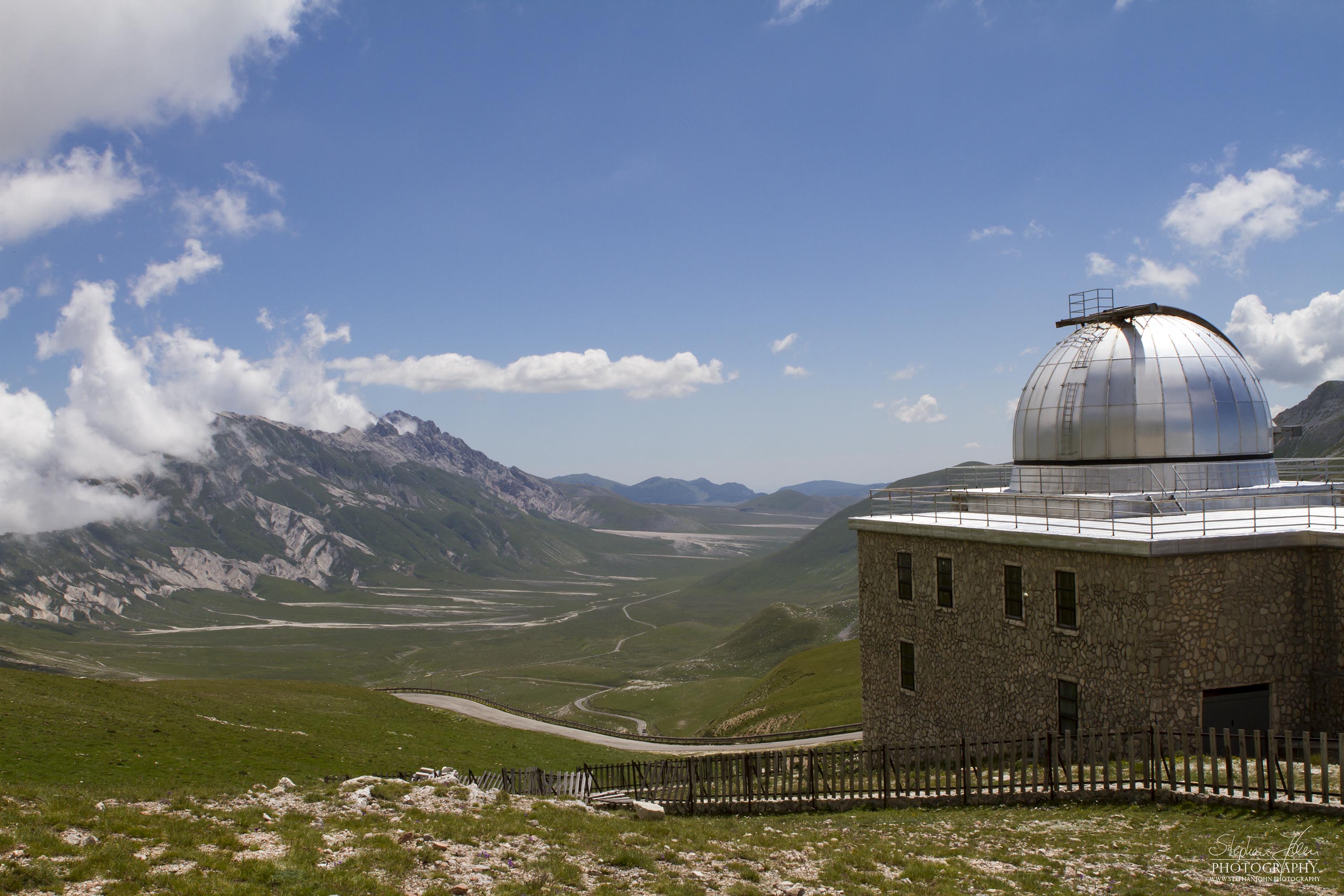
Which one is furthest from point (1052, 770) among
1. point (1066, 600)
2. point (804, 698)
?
point (804, 698)

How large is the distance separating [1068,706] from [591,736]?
45.9m

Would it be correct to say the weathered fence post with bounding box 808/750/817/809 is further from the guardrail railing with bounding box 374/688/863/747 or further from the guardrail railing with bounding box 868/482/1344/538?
the guardrail railing with bounding box 374/688/863/747

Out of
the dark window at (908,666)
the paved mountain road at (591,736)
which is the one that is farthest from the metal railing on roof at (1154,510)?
the paved mountain road at (591,736)

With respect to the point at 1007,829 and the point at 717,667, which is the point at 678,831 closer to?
the point at 1007,829

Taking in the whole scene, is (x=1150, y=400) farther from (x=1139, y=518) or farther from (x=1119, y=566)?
(x=1119, y=566)

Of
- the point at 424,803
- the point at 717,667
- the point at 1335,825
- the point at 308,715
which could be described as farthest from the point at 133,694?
the point at 717,667

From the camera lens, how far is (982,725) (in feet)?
98.5

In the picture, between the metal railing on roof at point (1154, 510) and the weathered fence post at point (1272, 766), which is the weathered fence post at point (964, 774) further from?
the metal railing on roof at point (1154, 510)

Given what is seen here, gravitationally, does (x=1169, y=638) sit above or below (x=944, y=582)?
below

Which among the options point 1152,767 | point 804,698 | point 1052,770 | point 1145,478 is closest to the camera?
point 1152,767

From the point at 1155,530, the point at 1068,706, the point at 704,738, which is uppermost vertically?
the point at 1155,530

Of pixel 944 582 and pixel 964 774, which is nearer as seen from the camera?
pixel 964 774

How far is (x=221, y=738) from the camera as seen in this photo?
37.3 metres

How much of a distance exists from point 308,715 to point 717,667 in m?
101
